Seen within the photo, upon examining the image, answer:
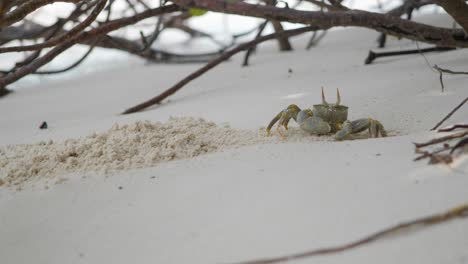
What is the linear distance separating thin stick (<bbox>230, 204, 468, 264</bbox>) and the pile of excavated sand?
75 centimetres

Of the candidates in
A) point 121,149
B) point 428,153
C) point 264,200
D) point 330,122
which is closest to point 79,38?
point 121,149

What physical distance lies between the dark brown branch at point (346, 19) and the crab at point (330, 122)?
0.33 metres

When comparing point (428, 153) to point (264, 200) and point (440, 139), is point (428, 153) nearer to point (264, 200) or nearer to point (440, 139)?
point (440, 139)

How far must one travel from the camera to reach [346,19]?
5.84 feet

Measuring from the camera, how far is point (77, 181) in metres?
1.62

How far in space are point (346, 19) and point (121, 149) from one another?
95 centimetres

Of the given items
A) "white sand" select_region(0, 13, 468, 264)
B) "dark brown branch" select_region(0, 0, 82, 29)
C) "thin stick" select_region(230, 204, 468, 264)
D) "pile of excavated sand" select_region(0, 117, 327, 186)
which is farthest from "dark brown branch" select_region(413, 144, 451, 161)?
"dark brown branch" select_region(0, 0, 82, 29)

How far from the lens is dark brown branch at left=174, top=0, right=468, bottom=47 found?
1.31 metres

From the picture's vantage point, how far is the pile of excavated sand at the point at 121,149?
1731 millimetres

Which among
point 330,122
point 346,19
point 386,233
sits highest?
point 346,19

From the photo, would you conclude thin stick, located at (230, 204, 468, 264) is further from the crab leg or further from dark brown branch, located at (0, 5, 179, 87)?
dark brown branch, located at (0, 5, 179, 87)

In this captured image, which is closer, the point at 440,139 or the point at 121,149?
the point at 440,139

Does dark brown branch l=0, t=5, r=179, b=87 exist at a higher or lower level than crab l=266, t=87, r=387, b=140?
higher

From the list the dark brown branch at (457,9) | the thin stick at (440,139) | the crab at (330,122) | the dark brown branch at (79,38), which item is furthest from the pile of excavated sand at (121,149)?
the dark brown branch at (457,9)
